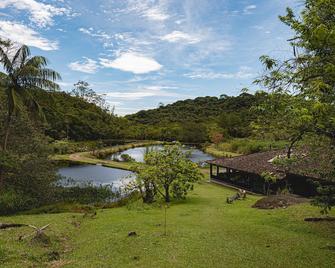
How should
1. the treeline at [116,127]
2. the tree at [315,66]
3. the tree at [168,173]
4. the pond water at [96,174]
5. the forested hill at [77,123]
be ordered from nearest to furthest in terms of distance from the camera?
the tree at [315,66], the tree at [168,173], the pond water at [96,174], the forested hill at [77,123], the treeline at [116,127]

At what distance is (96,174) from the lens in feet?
155

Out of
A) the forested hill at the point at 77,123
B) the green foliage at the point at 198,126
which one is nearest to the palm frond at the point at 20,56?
the forested hill at the point at 77,123

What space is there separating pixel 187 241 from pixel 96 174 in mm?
34877

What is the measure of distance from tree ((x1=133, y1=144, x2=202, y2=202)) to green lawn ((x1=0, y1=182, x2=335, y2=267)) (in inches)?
187

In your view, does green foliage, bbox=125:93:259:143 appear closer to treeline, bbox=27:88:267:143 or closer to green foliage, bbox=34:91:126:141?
treeline, bbox=27:88:267:143

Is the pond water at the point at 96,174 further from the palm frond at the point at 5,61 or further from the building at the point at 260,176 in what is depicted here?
the palm frond at the point at 5,61

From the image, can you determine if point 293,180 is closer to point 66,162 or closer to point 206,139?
point 66,162

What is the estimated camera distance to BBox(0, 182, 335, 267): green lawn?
37.4 feet

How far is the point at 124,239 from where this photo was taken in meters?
14.8

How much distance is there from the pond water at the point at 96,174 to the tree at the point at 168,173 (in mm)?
11983

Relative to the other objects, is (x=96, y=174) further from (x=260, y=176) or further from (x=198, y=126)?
(x=198, y=126)

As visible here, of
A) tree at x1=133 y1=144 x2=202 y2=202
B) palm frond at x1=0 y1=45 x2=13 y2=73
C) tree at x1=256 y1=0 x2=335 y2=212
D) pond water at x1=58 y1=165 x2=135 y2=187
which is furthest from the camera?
pond water at x1=58 y1=165 x2=135 y2=187

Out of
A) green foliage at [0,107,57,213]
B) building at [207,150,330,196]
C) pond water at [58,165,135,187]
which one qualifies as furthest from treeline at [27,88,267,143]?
green foliage at [0,107,57,213]

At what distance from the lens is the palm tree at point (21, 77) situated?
2198cm
